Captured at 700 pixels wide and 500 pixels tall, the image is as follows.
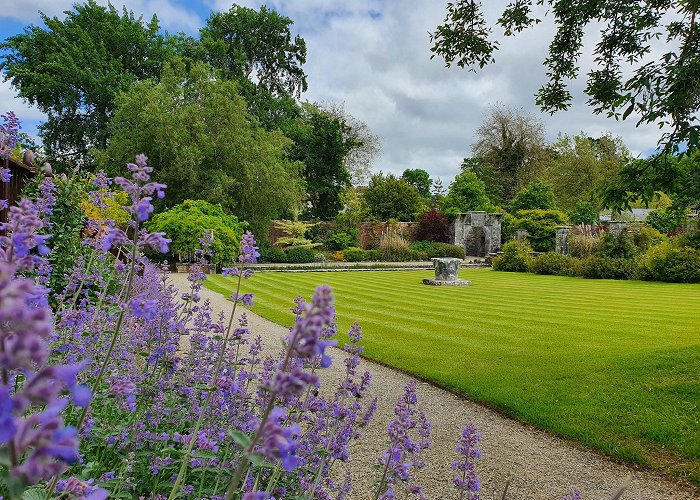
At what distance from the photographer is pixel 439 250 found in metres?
33.2

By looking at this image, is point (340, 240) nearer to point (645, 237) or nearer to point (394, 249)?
point (394, 249)

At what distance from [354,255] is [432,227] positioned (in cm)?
760

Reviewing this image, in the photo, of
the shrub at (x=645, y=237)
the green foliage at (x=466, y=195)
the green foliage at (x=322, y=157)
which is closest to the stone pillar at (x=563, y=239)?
the shrub at (x=645, y=237)

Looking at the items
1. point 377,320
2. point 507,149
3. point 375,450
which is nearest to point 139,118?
point 377,320

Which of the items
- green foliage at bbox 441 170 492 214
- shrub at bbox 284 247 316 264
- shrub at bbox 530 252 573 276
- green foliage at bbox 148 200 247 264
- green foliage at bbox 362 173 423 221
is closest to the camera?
green foliage at bbox 148 200 247 264

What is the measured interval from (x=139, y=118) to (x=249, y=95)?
12.2 m

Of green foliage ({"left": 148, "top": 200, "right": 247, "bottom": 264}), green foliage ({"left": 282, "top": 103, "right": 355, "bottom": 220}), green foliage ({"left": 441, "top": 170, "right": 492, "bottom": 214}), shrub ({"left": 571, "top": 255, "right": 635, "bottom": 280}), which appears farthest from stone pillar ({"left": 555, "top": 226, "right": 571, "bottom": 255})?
green foliage ({"left": 148, "top": 200, "right": 247, "bottom": 264})

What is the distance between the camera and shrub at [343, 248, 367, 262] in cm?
3159

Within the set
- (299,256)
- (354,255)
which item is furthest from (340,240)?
(299,256)

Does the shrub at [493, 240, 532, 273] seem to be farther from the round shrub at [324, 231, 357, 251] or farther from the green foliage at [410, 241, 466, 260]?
the round shrub at [324, 231, 357, 251]

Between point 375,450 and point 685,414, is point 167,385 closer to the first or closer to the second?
point 375,450

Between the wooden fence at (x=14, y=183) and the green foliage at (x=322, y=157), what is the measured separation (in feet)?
98.1

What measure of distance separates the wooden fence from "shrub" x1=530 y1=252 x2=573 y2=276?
22.0 metres

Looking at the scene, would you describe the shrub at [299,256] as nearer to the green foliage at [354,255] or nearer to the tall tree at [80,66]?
the green foliage at [354,255]
